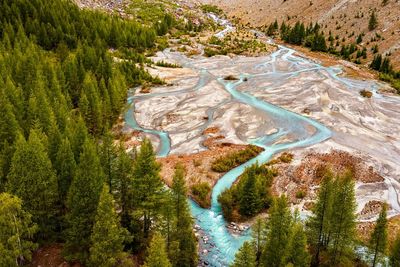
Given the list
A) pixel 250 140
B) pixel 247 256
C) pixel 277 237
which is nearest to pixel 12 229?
pixel 247 256

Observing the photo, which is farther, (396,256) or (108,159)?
(108,159)

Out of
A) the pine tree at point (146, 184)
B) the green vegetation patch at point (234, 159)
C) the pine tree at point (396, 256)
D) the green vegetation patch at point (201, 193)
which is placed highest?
the pine tree at point (146, 184)

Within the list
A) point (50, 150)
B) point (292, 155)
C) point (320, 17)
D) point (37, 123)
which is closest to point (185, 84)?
point (292, 155)

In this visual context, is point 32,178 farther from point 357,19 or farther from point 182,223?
point 357,19

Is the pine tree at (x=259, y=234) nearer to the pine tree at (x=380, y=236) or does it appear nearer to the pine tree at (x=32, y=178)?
the pine tree at (x=380, y=236)

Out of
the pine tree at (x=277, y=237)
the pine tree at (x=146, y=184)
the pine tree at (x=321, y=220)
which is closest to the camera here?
the pine tree at (x=277, y=237)

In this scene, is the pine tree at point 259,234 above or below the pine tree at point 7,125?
below

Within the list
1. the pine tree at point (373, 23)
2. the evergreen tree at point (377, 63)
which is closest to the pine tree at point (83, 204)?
the evergreen tree at point (377, 63)
